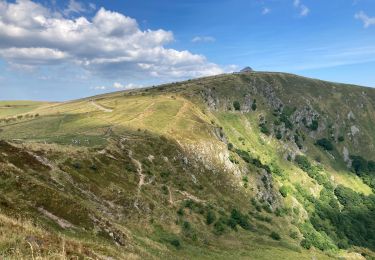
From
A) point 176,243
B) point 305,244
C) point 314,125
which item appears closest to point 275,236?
point 305,244

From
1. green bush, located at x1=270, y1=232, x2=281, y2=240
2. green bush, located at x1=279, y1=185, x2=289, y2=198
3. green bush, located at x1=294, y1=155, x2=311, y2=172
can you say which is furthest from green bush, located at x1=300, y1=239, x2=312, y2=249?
green bush, located at x1=294, y1=155, x2=311, y2=172

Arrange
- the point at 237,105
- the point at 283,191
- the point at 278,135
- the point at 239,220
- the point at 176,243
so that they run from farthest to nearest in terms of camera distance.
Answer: the point at 237,105, the point at 278,135, the point at 283,191, the point at 239,220, the point at 176,243

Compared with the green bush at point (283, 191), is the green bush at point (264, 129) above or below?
above

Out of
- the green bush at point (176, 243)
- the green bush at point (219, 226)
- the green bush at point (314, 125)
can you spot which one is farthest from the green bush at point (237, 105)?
the green bush at point (176, 243)

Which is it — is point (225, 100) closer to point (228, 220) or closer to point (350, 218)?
point (350, 218)

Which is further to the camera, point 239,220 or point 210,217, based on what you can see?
point 239,220

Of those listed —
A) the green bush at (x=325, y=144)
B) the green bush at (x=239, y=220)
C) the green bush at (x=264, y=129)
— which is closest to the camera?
the green bush at (x=239, y=220)

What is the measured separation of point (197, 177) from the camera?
86.6 metres

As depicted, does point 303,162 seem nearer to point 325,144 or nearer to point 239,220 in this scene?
point 325,144

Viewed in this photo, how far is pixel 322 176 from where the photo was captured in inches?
5763

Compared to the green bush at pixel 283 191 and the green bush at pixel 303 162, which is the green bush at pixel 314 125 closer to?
the green bush at pixel 303 162

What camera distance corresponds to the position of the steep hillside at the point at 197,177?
3775cm

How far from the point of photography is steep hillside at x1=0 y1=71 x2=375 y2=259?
124 feet

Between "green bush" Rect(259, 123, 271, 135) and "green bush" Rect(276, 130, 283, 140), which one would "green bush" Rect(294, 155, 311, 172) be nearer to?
"green bush" Rect(276, 130, 283, 140)
